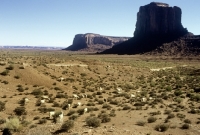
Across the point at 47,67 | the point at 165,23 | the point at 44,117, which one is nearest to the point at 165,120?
the point at 44,117

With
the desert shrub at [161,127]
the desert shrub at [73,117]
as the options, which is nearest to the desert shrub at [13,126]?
the desert shrub at [73,117]

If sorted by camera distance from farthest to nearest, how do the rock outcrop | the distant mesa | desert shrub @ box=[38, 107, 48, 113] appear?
1. the rock outcrop
2. the distant mesa
3. desert shrub @ box=[38, 107, 48, 113]


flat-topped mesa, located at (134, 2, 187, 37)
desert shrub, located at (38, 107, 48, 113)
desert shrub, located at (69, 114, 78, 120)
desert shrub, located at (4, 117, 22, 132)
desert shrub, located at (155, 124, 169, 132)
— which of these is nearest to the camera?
desert shrub, located at (4, 117, 22, 132)

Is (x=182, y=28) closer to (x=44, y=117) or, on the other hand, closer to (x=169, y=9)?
(x=169, y=9)

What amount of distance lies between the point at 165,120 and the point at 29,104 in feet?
35.7

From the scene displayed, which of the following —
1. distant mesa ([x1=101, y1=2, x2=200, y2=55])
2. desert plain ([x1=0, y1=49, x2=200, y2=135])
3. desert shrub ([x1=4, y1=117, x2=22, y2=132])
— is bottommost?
desert plain ([x1=0, y1=49, x2=200, y2=135])

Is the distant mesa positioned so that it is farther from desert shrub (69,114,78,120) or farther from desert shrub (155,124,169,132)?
desert shrub (155,124,169,132)

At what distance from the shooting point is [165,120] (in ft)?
56.6

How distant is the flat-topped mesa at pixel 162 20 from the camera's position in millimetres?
152625

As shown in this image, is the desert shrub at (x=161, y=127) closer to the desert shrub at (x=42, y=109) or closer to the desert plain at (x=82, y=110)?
the desert plain at (x=82, y=110)

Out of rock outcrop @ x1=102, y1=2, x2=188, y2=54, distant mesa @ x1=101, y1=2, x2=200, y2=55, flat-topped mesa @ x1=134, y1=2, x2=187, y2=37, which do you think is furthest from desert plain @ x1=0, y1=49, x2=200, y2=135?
flat-topped mesa @ x1=134, y1=2, x2=187, y2=37

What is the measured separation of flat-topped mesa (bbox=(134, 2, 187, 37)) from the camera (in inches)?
6009

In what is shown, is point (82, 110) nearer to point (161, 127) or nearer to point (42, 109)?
point (42, 109)

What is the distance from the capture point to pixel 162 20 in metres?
153
